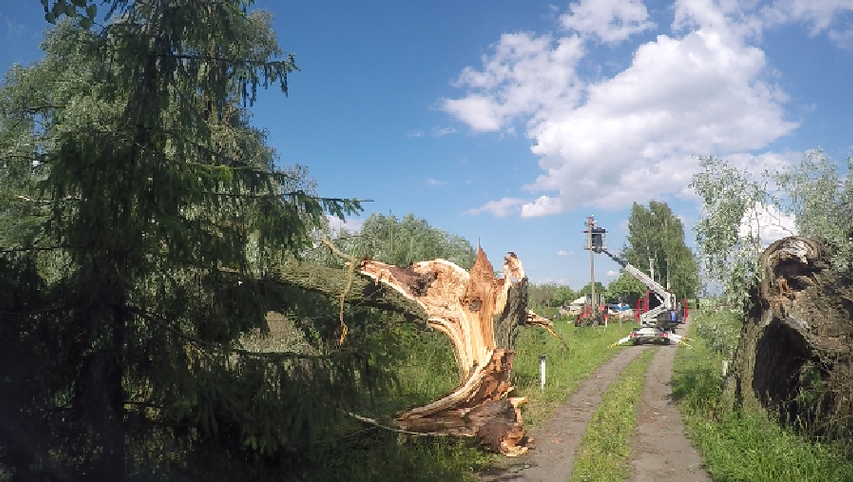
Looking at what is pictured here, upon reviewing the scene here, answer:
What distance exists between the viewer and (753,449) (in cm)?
703

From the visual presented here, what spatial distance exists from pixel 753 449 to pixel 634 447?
5.26 feet

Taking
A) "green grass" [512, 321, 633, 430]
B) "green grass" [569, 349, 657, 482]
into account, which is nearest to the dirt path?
"green grass" [569, 349, 657, 482]

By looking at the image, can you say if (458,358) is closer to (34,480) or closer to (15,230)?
(15,230)

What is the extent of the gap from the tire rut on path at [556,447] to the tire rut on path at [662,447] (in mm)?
832

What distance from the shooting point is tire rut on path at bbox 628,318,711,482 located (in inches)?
276

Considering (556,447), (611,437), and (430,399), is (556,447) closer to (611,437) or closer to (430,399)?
(611,437)

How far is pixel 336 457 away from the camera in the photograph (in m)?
6.76

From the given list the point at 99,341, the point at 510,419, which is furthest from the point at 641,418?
the point at 99,341

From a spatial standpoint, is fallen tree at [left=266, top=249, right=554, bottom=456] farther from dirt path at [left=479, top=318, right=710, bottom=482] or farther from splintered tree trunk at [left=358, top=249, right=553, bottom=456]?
dirt path at [left=479, top=318, right=710, bottom=482]

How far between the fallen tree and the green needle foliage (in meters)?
3.49

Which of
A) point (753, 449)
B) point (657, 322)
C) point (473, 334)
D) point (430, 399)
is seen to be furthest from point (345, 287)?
point (657, 322)

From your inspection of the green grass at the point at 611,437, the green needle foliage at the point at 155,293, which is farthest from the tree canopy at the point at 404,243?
the green needle foliage at the point at 155,293

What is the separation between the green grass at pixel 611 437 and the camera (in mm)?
7027

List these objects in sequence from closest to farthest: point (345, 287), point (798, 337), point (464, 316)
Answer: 1. point (798, 337)
2. point (345, 287)
3. point (464, 316)
